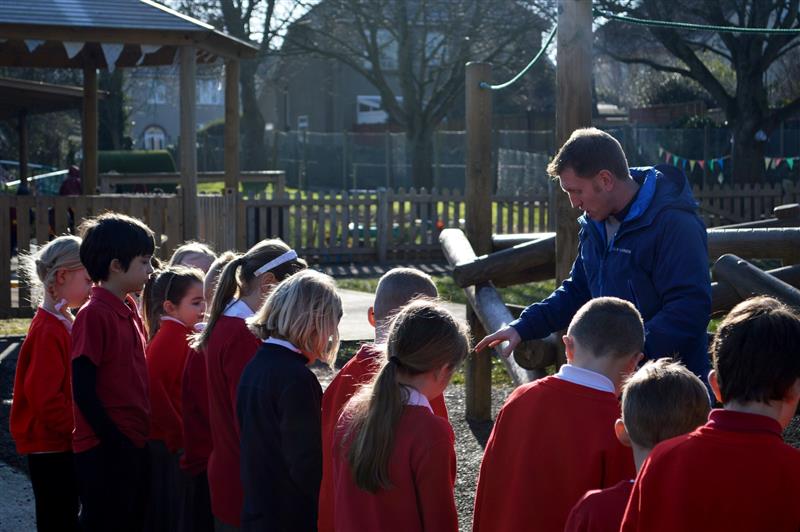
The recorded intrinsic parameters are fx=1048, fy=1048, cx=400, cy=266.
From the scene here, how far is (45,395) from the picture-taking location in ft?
14.1

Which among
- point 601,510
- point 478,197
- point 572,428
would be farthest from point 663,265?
point 478,197

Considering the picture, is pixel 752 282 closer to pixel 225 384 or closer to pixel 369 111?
pixel 225 384

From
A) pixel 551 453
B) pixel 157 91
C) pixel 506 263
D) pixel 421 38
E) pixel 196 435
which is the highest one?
pixel 157 91

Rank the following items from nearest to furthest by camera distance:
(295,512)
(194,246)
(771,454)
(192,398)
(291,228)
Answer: (771,454), (295,512), (192,398), (194,246), (291,228)

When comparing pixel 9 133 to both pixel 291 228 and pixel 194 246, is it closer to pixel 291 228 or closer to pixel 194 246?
pixel 291 228

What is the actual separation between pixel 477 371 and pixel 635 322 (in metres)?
4.32

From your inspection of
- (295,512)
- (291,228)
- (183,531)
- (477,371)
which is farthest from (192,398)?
(291,228)

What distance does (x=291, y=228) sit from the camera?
59.0 ft

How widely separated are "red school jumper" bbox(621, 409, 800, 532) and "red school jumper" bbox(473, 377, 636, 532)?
1.59ft

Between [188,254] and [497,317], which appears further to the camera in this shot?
[497,317]

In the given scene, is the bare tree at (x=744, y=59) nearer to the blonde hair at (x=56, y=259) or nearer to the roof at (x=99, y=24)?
the roof at (x=99, y=24)

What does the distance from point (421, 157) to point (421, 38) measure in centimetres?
349

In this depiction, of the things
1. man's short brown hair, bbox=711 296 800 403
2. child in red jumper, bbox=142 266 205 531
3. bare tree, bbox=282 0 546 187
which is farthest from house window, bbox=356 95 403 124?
man's short brown hair, bbox=711 296 800 403

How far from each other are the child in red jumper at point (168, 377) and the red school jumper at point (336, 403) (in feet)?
3.97
